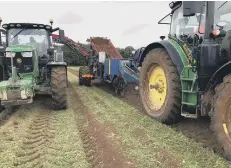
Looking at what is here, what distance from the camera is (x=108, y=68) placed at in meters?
10.4

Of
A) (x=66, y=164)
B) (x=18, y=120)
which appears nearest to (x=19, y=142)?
(x=66, y=164)

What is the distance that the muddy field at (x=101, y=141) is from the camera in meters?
3.69

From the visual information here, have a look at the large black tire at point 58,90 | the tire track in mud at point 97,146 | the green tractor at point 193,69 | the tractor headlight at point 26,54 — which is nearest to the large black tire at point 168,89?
the green tractor at point 193,69

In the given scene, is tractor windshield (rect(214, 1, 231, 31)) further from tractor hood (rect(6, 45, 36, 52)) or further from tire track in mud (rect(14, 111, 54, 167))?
tractor hood (rect(6, 45, 36, 52))

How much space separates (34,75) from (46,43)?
4.50ft

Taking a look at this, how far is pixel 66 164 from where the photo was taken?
3.64 meters

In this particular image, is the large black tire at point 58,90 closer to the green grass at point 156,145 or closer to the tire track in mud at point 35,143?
the tire track in mud at point 35,143

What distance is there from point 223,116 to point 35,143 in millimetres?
2598

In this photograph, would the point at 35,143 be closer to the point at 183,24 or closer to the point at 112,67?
the point at 183,24

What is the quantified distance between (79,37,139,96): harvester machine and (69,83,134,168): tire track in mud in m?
3.20

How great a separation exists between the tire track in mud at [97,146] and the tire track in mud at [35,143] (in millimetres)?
549

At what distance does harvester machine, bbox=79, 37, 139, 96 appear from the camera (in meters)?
9.50

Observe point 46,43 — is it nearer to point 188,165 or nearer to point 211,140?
point 211,140

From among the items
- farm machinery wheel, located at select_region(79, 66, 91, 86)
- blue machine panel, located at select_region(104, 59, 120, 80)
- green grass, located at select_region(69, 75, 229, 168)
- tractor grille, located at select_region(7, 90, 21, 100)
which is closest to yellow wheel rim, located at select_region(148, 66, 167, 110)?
green grass, located at select_region(69, 75, 229, 168)
